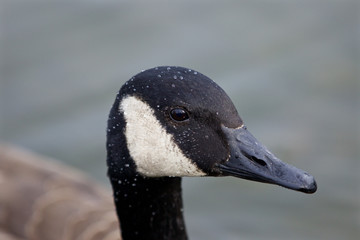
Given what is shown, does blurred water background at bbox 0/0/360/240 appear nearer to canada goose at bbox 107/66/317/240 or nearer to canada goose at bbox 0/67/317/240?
canada goose at bbox 0/67/317/240

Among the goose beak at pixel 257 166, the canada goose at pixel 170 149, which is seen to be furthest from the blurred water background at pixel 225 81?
the goose beak at pixel 257 166

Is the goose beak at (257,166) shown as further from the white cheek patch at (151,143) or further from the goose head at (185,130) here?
the white cheek patch at (151,143)

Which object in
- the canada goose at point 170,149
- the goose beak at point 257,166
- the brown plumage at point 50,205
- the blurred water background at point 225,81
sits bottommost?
the goose beak at point 257,166

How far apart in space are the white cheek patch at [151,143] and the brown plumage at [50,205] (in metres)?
1.06

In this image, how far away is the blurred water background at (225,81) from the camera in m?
6.06

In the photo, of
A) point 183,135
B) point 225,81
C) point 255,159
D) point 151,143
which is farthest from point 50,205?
point 225,81

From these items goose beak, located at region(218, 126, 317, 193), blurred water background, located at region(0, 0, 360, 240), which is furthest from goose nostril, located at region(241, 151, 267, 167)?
blurred water background, located at region(0, 0, 360, 240)

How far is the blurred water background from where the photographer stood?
6.06 m

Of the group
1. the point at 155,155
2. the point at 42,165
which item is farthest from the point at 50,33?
the point at 155,155

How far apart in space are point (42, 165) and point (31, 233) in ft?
2.55

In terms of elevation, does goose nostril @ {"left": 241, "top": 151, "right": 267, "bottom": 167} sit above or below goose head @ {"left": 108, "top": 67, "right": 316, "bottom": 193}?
below

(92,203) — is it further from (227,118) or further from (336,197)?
(336,197)

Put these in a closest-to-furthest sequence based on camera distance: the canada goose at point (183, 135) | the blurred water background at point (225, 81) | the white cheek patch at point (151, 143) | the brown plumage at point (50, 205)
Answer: the canada goose at point (183, 135)
the white cheek patch at point (151, 143)
the brown plumage at point (50, 205)
the blurred water background at point (225, 81)

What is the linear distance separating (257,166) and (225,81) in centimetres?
376
